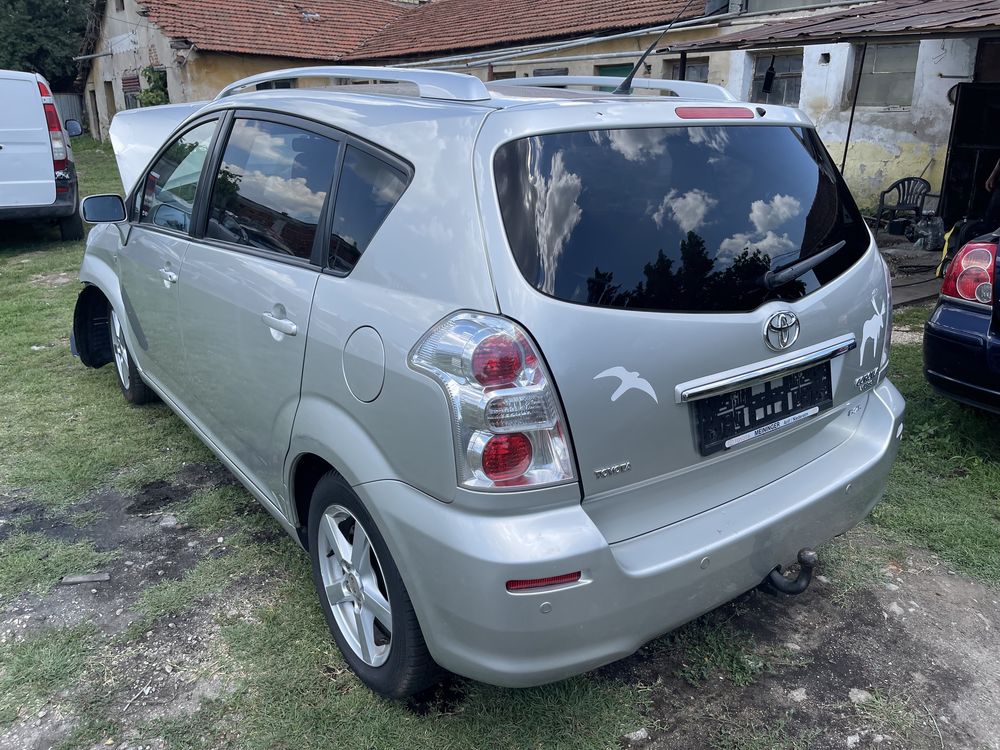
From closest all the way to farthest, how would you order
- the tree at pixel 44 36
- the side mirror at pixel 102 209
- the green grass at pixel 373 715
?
the green grass at pixel 373 715, the side mirror at pixel 102 209, the tree at pixel 44 36

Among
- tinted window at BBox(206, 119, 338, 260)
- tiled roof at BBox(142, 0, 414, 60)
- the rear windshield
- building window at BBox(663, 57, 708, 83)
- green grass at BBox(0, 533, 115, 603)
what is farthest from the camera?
tiled roof at BBox(142, 0, 414, 60)

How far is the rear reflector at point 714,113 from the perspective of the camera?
2.10 metres

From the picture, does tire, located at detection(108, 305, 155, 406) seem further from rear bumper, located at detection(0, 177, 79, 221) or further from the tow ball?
rear bumper, located at detection(0, 177, 79, 221)

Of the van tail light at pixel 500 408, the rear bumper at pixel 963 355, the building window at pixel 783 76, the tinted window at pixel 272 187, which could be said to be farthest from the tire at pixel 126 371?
the building window at pixel 783 76

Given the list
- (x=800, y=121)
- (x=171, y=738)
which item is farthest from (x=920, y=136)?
(x=171, y=738)

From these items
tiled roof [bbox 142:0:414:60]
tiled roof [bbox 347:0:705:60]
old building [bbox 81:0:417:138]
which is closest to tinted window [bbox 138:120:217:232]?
tiled roof [bbox 347:0:705:60]

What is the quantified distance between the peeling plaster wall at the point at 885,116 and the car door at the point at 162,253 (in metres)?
10.1

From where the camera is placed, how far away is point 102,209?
3637mm

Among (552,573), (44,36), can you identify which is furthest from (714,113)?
(44,36)

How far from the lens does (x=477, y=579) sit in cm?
174

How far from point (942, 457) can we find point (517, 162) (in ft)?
10.0

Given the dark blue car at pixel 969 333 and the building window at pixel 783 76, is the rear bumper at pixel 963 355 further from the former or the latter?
the building window at pixel 783 76

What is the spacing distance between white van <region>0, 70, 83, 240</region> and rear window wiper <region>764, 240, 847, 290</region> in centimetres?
941

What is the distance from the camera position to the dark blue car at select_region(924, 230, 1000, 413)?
3.39 meters
